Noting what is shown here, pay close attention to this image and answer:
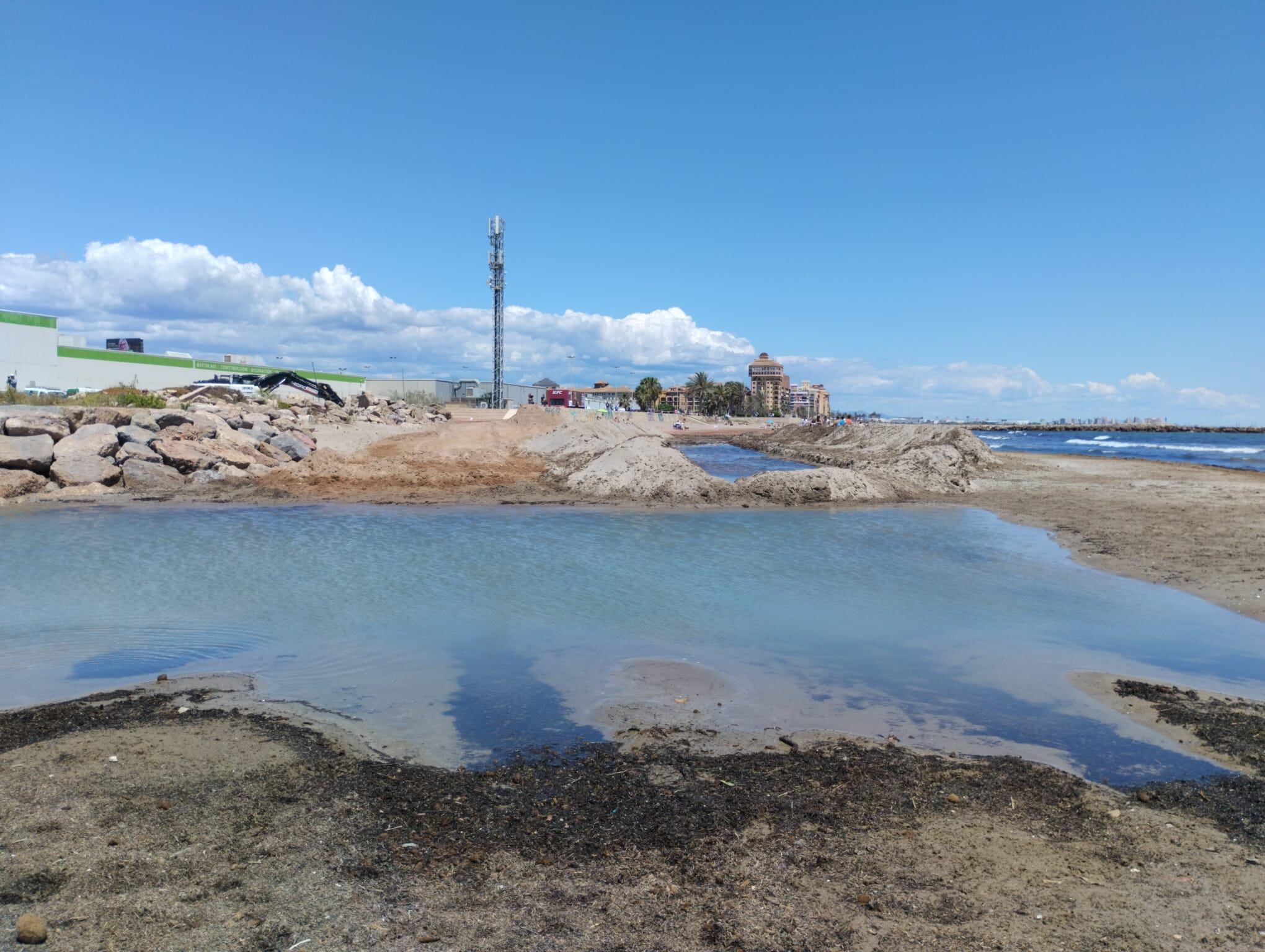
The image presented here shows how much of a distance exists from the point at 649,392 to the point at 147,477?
401 ft

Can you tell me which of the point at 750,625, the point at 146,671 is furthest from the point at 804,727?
the point at 146,671

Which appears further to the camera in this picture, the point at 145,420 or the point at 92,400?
the point at 92,400

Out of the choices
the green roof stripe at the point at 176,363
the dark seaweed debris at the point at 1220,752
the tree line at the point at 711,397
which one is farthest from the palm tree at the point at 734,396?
the dark seaweed debris at the point at 1220,752

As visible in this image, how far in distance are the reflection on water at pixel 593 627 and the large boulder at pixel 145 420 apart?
32.7 feet

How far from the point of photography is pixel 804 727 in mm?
7469

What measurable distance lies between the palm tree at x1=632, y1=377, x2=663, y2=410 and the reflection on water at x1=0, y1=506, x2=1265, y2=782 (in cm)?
12528

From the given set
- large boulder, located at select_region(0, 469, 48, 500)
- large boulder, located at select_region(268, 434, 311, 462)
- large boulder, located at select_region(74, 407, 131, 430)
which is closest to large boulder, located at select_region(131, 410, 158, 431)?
large boulder, located at select_region(74, 407, 131, 430)

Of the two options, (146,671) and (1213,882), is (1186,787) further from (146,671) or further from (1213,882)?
(146,671)

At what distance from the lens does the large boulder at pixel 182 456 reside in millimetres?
26312

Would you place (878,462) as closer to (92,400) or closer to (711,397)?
(92,400)

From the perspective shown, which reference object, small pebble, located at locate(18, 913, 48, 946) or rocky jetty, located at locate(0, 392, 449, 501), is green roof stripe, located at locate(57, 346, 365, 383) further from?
small pebble, located at locate(18, 913, 48, 946)

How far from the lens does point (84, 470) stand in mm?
24094

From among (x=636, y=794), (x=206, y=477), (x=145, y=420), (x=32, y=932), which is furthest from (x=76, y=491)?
(x=636, y=794)

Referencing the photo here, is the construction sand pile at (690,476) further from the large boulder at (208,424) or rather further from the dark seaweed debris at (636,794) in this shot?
the dark seaweed debris at (636,794)
